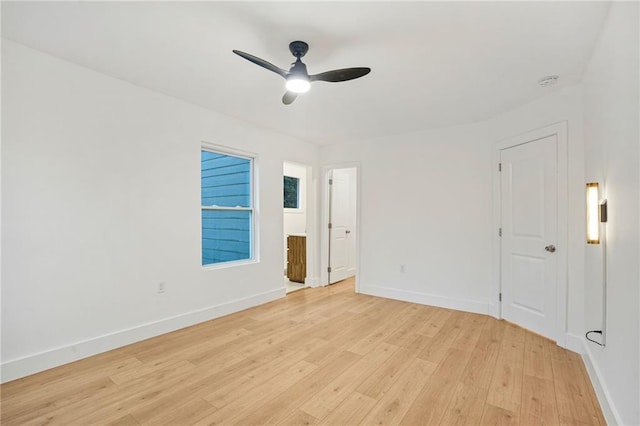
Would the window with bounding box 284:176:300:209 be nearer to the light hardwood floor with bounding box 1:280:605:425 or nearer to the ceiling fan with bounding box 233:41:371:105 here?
the light hardwood floor with bounding box 1:280:605:425

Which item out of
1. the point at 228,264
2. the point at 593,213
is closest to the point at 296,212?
the point at 228,264

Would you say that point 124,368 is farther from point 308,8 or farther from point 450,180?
point 450,180

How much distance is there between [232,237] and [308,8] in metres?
3.06

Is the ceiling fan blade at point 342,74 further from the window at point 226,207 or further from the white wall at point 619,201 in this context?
the window at point 226,207

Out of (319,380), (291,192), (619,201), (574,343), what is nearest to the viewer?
(619,201)

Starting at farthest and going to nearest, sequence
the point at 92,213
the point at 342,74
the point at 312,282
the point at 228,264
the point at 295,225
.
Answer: the point at 295,225
the point at 312,282
the point at 228,264
the point at 92,213
the point at 342,74

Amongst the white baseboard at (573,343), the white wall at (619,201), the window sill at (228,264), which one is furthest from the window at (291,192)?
the white wall at (619,201)

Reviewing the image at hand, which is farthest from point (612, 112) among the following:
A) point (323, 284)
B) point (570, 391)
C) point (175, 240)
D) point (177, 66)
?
point (323, 284)

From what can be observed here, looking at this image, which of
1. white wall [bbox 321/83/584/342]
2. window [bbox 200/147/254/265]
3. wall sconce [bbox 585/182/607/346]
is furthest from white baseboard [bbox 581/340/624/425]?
window [bbox 200/147/254/265]

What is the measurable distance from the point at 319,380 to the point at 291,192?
485cm

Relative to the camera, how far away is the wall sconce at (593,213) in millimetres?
2051

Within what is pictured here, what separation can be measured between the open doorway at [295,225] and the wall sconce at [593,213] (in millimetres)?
3910

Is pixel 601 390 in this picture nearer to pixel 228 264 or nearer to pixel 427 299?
pixel 427 299

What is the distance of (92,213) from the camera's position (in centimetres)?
275
